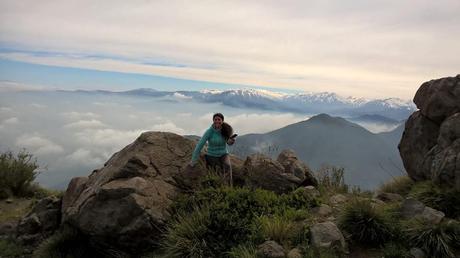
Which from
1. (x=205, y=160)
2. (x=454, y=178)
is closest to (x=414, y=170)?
(x=454, y=178)

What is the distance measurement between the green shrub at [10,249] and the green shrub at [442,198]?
36.3ft

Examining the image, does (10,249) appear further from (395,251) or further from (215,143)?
(395,251)

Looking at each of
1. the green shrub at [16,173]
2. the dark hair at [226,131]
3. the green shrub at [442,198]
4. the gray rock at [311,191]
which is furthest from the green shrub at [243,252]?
the green shrub at [16,173]

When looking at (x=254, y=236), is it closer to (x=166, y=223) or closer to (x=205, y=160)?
(x=166, y=223)

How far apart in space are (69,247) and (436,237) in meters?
9.17

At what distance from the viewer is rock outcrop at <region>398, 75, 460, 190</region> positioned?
10727 mm

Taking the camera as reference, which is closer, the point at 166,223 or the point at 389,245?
→ the point at 389,245

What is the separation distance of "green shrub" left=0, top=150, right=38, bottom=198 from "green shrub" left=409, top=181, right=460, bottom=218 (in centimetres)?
1617

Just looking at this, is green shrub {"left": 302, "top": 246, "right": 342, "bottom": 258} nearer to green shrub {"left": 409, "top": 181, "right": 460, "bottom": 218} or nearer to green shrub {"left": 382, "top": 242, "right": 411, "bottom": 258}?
green shrub {"left": 382, "top": 242, "right": 411, "bottom": 258}

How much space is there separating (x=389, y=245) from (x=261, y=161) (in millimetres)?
5248

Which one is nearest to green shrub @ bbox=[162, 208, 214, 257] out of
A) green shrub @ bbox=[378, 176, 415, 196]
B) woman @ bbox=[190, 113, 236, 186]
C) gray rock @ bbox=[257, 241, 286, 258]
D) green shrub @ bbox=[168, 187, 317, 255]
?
green shrub @ bbox=[168, 187, 317, 255]

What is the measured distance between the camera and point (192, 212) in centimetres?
1045

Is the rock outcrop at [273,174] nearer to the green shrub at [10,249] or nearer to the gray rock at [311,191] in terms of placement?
the gray rock at [311,191]

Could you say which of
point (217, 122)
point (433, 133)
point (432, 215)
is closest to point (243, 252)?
point (432, 215)
